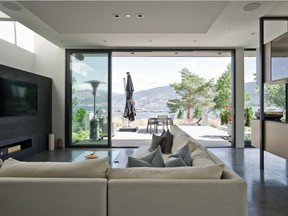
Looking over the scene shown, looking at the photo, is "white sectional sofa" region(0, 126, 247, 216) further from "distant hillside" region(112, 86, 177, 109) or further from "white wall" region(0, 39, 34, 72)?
"distant hillside" region(112, 86, 177, 109)

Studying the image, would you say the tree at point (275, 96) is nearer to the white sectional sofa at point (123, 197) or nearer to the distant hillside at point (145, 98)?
the distant hillside at point (145, 98)

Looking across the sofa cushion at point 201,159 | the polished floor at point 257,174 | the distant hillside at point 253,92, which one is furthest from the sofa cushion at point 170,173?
the distant hillside at point 253,92

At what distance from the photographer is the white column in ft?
22.3

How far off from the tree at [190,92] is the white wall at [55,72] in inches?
290

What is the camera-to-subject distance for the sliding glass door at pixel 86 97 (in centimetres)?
688

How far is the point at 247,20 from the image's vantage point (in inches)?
182

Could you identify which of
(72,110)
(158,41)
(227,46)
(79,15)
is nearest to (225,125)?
(227,46)

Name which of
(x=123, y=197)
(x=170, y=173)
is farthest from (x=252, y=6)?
(x=123, y=197)

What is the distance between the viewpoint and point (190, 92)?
13352mm

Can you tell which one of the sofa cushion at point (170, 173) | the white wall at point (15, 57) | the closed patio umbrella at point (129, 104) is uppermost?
the white wall at point (15, 57)

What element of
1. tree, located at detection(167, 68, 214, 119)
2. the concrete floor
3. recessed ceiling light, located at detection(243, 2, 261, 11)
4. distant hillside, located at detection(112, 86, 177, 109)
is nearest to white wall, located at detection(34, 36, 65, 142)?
the concrete floor

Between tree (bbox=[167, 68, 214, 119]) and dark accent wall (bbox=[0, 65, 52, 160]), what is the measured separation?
7849 millimetres

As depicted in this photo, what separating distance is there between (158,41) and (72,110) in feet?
10.3

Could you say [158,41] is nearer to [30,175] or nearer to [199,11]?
[199,11]
